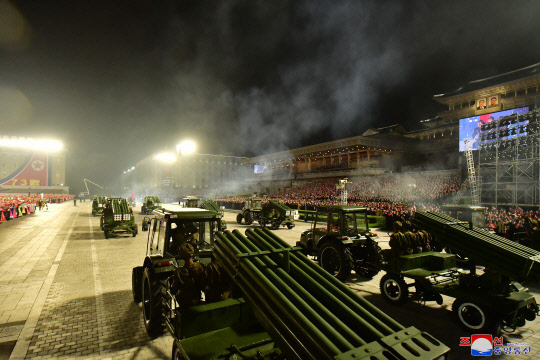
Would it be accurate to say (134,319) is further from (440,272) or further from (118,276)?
(440,272)

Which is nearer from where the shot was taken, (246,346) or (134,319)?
(246,346)

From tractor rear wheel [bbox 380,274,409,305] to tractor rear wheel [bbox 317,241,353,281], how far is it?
1.09 meters

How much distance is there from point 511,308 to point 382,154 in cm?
3928

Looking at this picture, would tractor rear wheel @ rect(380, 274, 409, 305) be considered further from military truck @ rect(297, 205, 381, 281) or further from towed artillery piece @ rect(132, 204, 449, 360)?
towed artillery piece @ rect(132, 204, 449, 360)

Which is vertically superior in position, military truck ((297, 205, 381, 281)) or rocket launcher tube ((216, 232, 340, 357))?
rocket launcher tube ((216, 232, 340, 357))

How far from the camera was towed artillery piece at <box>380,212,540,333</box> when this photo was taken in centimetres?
474

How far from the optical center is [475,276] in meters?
5.59

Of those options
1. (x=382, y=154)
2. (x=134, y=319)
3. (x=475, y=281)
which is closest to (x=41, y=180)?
(x=382, y=154)

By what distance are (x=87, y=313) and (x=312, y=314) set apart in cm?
590

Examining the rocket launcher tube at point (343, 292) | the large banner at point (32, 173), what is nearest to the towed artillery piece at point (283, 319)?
the rocket launcher tube at point (343, 292)

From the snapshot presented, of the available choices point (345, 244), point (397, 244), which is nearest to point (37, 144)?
point (345, 244)

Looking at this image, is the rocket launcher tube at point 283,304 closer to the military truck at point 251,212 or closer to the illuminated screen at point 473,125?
the military truck at point 251,212

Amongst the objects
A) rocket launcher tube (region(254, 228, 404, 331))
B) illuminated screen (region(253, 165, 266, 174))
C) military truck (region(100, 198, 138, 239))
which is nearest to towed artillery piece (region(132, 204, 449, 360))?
rocket launcher tube (region(254, 228, 404, 331))

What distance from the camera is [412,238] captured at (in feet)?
22.6
